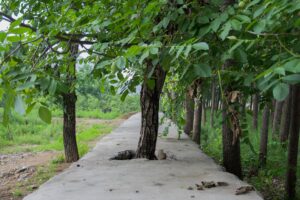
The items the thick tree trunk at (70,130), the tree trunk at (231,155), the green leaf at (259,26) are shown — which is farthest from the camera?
the thick tree trunk at (70,130)

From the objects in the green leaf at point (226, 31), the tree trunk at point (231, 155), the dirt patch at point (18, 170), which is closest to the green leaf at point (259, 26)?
the green leaf at point (226, 31)

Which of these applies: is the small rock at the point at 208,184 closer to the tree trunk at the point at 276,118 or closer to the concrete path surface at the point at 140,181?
the concrete path surface at the point at 140,181

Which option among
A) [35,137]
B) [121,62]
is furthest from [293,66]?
[35,137]

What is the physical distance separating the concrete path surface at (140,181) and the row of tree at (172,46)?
1.07m

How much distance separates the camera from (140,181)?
16.0ft

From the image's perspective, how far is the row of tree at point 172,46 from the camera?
2.03 metres

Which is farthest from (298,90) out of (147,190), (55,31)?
(55,31)

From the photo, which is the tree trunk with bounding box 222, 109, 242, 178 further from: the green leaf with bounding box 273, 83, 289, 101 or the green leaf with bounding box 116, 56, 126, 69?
the green leaf with bounding box 273, 83, 289, 101

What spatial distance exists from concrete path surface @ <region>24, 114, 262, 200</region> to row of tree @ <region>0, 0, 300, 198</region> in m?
1.07

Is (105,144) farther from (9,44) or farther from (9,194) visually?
(9,44)

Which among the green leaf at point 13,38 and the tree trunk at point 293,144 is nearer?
the green leaf at point 13,38

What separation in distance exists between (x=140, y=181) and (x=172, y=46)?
295 centimetres

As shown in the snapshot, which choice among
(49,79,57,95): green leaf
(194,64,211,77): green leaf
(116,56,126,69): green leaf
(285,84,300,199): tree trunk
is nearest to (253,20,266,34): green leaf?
(194,64,211,77): green leaf

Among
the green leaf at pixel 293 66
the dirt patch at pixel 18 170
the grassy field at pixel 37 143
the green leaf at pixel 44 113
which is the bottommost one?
the dirt patch at pixel 18 170
